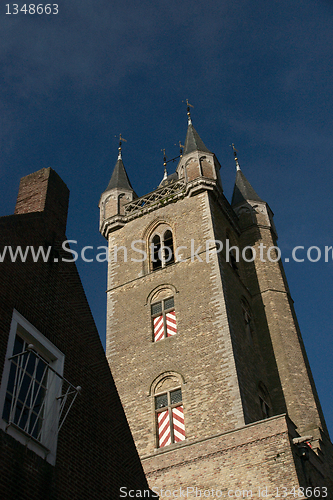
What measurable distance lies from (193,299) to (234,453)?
23.5 feet

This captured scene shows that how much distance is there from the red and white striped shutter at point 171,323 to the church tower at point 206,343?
0.17 feet

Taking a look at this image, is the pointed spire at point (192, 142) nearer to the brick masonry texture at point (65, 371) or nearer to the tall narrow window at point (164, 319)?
the tall narrow window at point (164, 319)

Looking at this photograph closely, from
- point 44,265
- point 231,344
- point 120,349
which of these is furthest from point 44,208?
point 120,349

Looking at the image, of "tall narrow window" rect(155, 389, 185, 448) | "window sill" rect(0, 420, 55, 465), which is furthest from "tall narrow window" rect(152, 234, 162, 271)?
"window sill" rect(0, 420, 55, 465)

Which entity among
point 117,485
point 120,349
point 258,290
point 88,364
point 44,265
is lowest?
point 117,485

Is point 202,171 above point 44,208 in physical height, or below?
above

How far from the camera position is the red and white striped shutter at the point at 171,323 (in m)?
21.8

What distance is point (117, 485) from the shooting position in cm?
860

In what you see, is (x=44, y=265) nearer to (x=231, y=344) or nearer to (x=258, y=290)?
(x=231, y=344)

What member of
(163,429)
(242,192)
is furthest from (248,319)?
(242,192)

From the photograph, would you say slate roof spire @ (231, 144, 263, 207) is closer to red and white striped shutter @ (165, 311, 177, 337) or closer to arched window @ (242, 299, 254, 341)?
arched window @ (242, 299, 254, 341)

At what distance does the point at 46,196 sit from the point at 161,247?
15.2 m

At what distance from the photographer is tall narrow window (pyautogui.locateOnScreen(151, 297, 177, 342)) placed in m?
22.0

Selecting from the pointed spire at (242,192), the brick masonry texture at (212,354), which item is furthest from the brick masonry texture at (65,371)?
the pointed spire at (242,192)
